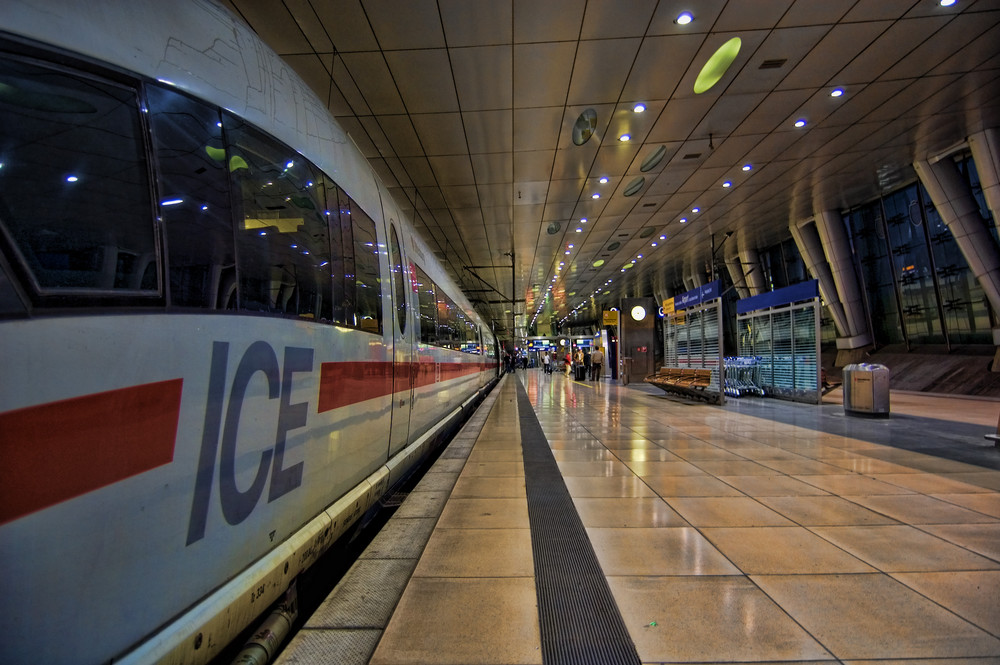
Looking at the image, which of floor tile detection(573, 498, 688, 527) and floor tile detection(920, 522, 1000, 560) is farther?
floor tile detection(573, 498, 688, 527)

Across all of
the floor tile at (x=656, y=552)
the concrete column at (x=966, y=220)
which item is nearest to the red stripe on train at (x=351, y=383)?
the floor tile at (x=656, y=552)

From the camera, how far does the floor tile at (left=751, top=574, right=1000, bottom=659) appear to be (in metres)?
2.31

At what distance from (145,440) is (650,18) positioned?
857 cm

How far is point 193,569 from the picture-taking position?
189cm

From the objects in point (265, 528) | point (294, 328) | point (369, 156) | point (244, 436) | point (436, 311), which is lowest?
point (265, 528)

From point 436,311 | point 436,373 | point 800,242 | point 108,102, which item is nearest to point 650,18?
point 436,311

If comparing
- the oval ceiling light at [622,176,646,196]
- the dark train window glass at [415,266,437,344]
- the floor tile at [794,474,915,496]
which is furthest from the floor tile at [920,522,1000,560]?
the oval ceiling light at [622,176,646,196]

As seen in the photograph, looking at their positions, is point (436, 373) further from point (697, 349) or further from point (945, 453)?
point (697, 349)

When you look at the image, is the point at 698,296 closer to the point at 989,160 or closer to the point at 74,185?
the point at 989,160

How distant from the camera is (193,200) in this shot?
2051 millimetres

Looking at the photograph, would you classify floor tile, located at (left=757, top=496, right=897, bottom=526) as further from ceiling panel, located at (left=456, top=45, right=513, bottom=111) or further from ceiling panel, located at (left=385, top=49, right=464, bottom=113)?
ceiling panel, located at (left=385, top=49, right=464, bottom=113)

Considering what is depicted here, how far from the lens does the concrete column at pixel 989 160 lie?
13117mm

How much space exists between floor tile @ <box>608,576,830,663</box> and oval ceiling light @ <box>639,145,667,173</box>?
11.5m

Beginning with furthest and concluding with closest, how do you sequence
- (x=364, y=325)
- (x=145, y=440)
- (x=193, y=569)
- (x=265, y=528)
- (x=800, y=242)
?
(x=800, y=242), (x=364, y=325), (x=265, y=528), (x=193, y=569), (x=145, y=440)
